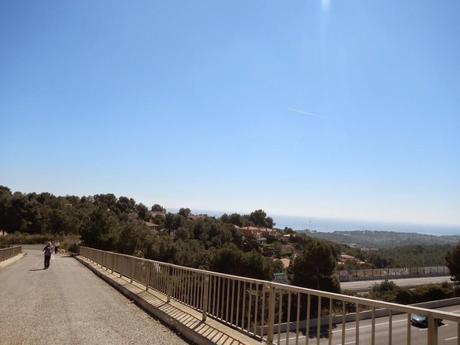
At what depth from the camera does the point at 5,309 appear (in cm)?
895

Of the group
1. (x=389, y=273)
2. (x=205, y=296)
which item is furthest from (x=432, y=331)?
(x=389, y=273)

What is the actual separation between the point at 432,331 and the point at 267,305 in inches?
114

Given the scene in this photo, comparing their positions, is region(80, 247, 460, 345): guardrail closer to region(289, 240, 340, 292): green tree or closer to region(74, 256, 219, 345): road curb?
region(74, 256, 219, 345): road curb

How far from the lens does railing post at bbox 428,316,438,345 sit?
3.35 meters

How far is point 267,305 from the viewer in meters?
6.02

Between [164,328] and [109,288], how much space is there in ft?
21.1

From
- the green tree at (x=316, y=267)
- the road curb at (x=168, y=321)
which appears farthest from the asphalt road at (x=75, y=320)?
the green tree at (x=316, y=267)

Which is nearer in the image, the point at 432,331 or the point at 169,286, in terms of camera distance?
the point at 432,331

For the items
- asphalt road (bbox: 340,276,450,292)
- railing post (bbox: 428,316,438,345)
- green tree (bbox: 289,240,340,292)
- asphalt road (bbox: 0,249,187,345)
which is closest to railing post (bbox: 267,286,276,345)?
asphalt road (bbox: 0,249,187,345)

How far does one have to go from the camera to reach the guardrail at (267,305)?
389cm

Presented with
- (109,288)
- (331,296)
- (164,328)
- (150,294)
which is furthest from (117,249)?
(331,296)

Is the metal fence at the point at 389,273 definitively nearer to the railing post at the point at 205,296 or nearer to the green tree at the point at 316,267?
the green tree at the point at 316,267

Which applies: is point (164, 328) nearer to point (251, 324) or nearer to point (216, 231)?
point (251, 324)

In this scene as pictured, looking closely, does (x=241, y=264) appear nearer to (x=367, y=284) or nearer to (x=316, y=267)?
(x=316, y=267)
